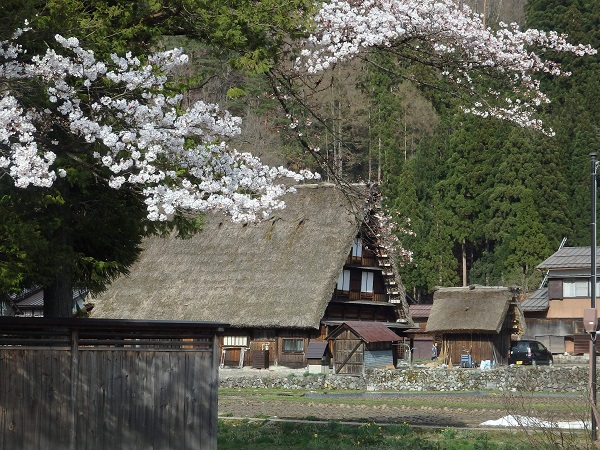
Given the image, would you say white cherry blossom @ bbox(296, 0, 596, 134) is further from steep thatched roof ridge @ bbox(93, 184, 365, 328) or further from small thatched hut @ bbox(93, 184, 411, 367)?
small thatched hut @ bbox(93, 184, 411, 367)

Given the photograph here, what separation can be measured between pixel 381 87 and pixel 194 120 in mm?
69029

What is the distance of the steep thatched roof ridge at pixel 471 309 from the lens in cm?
5206

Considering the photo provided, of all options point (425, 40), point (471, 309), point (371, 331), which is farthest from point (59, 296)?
point (471, 309)

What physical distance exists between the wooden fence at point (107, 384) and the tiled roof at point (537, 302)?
169ft

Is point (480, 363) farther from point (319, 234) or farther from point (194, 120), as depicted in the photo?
point (194, 120)

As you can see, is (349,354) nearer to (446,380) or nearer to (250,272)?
(446,380)

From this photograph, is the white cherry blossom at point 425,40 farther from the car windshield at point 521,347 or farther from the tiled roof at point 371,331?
the car windshield at point 521,347

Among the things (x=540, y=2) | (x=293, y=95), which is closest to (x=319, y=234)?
(x=293, y=95)

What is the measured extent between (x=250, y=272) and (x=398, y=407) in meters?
19.0

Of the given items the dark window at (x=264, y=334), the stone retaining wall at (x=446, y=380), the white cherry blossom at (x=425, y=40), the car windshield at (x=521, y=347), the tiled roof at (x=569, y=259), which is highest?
the white cherry blossom at (x=425, y=40)

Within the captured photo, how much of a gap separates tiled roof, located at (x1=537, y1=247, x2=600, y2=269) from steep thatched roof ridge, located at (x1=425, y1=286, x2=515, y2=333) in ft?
25.0

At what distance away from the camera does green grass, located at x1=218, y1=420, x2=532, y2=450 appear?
1670 cm

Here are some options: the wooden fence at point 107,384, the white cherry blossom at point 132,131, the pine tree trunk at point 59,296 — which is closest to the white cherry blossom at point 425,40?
the white cherry blossom at point 132,131

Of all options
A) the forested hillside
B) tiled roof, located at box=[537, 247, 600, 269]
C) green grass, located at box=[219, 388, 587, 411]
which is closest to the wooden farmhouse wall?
green grass, located at box=[219, 388, 587, 411]
